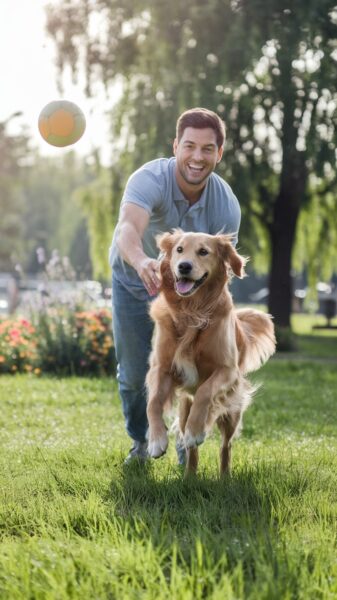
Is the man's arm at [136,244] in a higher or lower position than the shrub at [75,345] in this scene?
higher

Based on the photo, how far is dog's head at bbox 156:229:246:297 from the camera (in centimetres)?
435

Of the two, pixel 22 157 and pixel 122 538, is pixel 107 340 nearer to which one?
pixel 122 538

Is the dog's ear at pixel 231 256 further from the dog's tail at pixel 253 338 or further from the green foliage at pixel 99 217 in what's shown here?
the green foliage at pixel 99 217

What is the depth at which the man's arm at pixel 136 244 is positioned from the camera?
4195mm

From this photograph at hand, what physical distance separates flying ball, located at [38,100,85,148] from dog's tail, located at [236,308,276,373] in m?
A: 2.37

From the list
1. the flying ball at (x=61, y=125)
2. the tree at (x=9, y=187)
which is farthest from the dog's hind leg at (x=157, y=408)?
the tree at (x=9, y=187)

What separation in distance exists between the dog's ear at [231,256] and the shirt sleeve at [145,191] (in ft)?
1.66

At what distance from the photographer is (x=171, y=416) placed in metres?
4.98

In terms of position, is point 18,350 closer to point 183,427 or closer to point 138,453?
point 138,453

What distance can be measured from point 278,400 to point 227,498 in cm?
533

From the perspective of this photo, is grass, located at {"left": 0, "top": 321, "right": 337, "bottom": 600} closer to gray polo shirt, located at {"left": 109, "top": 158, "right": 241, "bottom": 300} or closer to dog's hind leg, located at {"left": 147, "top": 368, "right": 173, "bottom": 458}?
dog's hind leg, located at {"left": 147, "top": 368, "right": 173, "bottom": 458}

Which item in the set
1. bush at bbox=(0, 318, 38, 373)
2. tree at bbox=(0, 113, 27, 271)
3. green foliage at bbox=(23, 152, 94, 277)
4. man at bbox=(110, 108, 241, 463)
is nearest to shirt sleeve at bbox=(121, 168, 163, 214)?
man at bbox=(110, 108, 241, 463)

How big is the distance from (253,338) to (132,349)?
85 centimetres

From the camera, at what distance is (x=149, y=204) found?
4793mm
